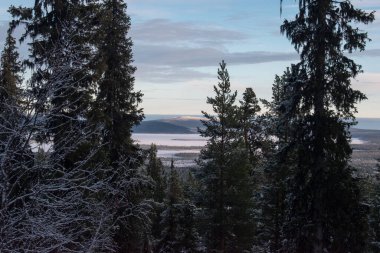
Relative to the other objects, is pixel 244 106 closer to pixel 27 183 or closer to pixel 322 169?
pixel 322 169

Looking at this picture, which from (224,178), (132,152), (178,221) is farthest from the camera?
(178,221)

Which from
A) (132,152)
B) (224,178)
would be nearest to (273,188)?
(224,178)

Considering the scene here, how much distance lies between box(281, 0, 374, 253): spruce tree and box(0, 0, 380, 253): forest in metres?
0.04

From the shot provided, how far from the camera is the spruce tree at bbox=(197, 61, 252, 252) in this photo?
2339cm

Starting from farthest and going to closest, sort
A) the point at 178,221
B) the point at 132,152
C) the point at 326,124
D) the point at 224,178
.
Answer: the point at 178,221, the point at 224,178, the point at 132,152, the point at 326,124

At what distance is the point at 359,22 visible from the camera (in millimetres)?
14891

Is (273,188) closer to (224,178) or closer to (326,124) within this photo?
(224,178)

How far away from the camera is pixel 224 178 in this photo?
23.5 m

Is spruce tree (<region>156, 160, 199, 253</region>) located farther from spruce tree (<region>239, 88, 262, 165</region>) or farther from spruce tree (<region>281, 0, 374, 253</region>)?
spruce tree (<region>281, 0, 374, 253</region>)

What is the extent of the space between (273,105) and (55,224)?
78.7 feet

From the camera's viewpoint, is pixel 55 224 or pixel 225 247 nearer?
pixel 55 224

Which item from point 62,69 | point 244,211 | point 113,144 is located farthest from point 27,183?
point 244,211

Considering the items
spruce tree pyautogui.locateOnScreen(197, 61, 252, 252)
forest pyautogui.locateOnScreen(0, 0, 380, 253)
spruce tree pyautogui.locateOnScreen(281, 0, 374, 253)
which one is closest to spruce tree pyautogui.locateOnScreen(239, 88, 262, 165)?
forest pyautogui.locateOnScreen(0, 0, 380, 253)

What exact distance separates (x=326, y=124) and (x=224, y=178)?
9.44m
